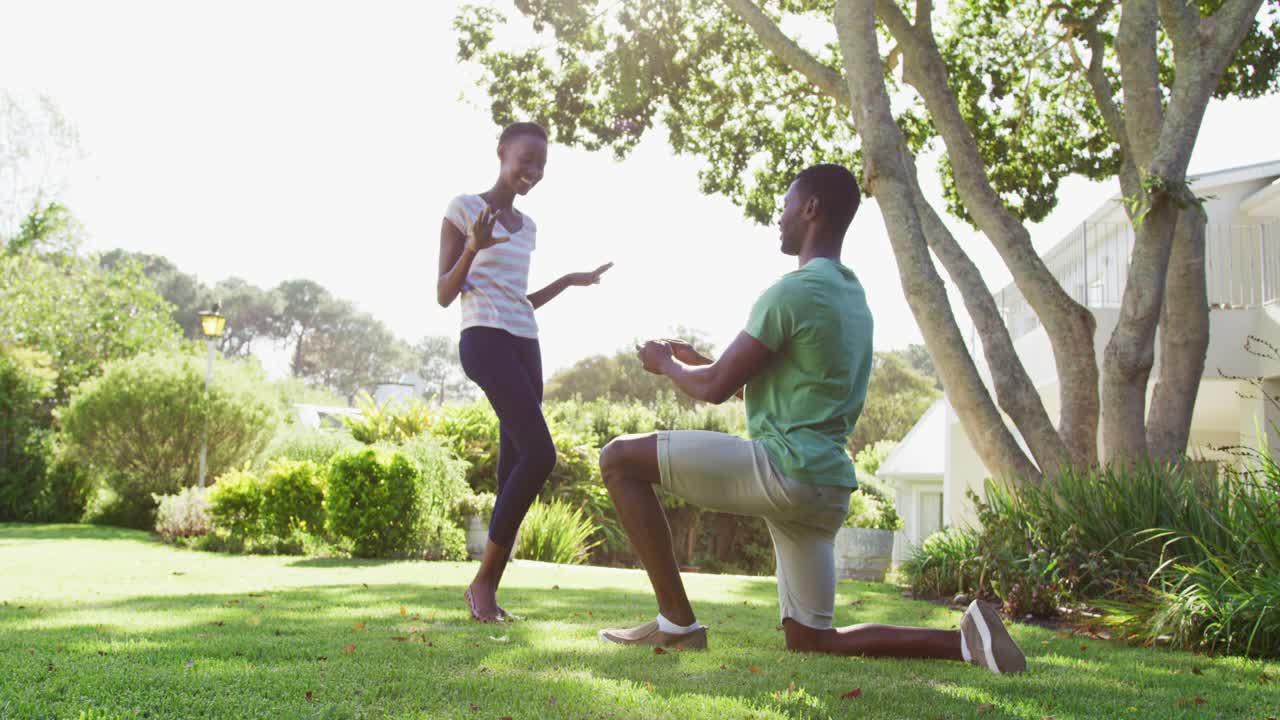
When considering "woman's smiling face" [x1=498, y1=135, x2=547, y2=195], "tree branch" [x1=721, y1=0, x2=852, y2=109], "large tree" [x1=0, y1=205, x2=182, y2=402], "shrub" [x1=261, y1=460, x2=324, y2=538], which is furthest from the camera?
"large tree" [x1=0, y1=205, x2=182, y2=402]

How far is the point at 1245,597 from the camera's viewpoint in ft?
14.4

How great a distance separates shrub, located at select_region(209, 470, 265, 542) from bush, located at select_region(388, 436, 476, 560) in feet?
5.58

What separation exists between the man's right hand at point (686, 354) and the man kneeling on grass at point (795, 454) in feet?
0.10

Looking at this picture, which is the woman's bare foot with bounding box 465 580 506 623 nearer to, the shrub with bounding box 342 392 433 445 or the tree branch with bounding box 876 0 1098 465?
the tree branch with bounding box 876 0 1098 465

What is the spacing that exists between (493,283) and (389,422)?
11336 millimetres

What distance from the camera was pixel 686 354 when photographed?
3715 mm

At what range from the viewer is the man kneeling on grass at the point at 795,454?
10.8 feet

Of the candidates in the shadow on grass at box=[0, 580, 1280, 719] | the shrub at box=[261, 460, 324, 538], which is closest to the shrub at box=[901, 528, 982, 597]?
the shadow on grass at box=[0, 580, 1280, 719]

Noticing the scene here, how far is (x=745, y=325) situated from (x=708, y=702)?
4.01ft

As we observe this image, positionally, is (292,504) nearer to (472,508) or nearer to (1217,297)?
(472,508)

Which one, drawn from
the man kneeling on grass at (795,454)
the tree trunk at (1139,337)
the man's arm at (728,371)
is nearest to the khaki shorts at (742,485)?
the man kneeling on grass at (795,454)

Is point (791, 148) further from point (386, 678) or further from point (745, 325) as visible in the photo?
point (386, 678)

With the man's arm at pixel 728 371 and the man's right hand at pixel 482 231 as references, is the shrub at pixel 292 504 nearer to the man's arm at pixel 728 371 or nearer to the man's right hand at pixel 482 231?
the man's right hand at pixel 482 231

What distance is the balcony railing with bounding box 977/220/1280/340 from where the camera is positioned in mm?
13602
